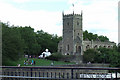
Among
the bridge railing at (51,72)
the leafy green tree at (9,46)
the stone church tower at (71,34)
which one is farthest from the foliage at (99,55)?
the bridge railing at (51,72)

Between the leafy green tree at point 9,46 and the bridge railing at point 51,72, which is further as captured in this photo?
the leafy green tree at point 9,46

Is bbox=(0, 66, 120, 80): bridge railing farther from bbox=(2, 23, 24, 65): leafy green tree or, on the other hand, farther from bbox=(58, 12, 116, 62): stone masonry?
bbox=(58, 12, 116, 62): stone masonry

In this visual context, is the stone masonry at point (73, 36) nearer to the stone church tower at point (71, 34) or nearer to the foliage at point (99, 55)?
the stone church tower at point (71, 34)

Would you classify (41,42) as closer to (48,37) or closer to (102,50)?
(48,37)

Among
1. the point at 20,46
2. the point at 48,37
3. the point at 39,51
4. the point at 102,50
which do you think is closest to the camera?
the point at 20,46

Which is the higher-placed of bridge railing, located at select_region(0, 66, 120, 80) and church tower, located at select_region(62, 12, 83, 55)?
church tower, located at select_region(62, 12, 83, 55)

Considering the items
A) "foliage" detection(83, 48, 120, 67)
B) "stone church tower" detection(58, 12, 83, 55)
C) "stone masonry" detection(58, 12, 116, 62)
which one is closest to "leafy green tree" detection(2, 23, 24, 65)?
"foliage" detection(83, 48, 120, 67)

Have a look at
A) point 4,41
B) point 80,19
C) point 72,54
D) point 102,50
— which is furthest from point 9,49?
point 80,19

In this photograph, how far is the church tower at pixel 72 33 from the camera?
7825 centimetres

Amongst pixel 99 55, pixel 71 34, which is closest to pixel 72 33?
pixel 71 34

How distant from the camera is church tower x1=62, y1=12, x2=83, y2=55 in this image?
78250 millimetres

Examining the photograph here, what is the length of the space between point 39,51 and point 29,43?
194 inches

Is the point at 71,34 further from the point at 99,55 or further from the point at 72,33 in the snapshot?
the point at 99,55

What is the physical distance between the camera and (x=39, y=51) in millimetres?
82500
